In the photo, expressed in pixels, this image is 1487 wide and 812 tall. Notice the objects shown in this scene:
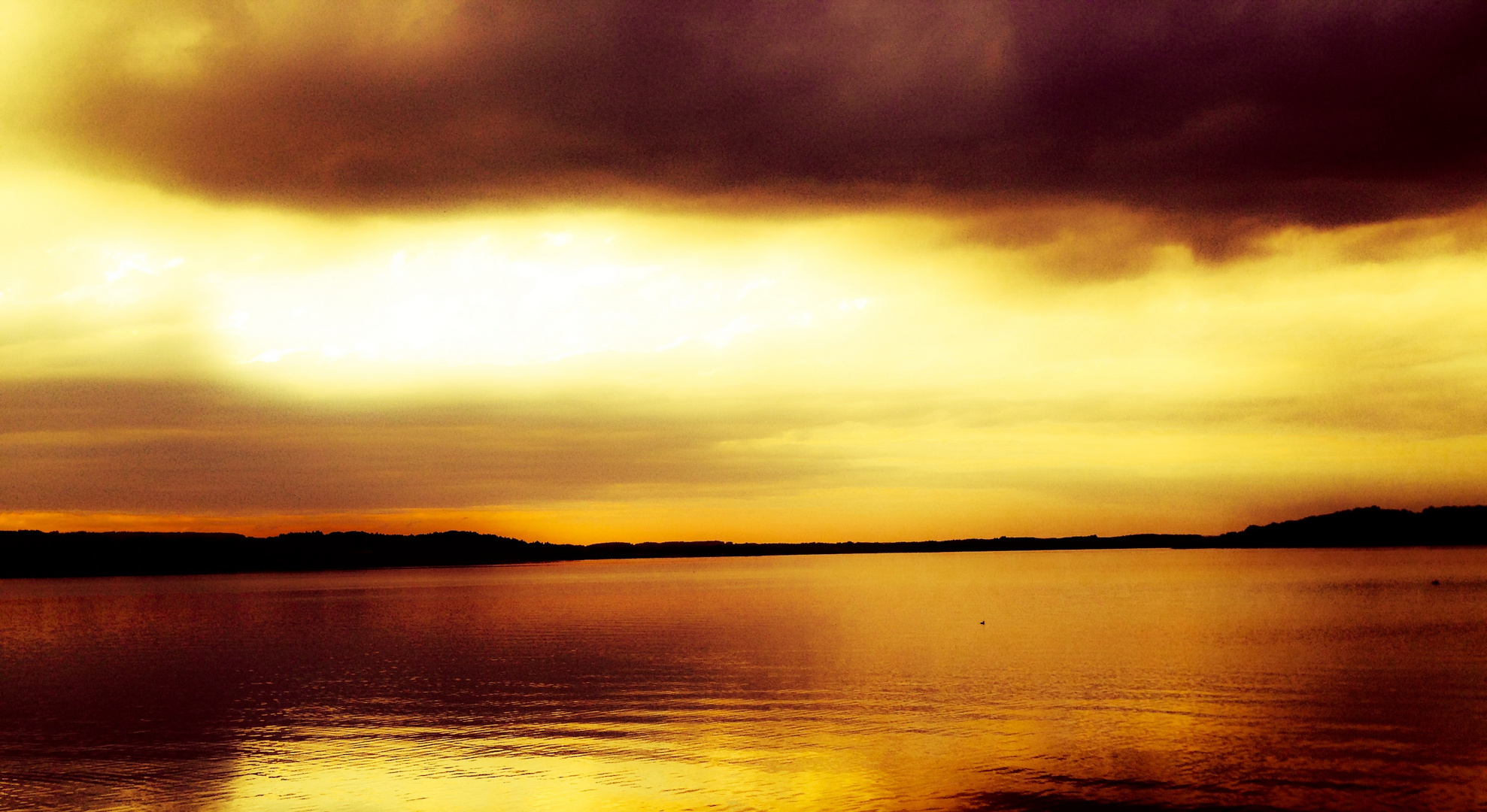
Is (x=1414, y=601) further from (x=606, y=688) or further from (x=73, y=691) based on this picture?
(x=73, y=691)

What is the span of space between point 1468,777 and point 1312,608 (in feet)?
210

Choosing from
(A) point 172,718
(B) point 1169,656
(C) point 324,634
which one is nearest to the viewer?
(A) point 172,718

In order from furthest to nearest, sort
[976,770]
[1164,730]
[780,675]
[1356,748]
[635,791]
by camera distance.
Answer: [780,675] → [1164,730] → [1356,748] → [976,770] → [635,791]

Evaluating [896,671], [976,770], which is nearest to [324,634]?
[896,671]

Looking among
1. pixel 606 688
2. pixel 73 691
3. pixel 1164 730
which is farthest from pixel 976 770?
pixel 73 691

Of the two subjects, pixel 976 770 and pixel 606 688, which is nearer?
pixel 976 770

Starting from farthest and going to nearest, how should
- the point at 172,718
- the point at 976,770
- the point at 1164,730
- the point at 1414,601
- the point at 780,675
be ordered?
the point at 1414,601 → the point at 780,675 → the point at 172,718 → the point at 1164,730 → the point at 976,770

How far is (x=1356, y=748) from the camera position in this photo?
31.3 m

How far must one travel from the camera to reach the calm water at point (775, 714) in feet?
91.1

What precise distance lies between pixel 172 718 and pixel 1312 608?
79.4 meters

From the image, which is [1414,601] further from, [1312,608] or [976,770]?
[976,770]

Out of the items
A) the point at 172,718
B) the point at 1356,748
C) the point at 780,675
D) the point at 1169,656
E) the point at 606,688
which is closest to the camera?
the point at 1356,748

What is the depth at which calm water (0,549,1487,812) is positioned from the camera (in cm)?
2778

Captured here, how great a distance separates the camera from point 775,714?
38969 millimetres
